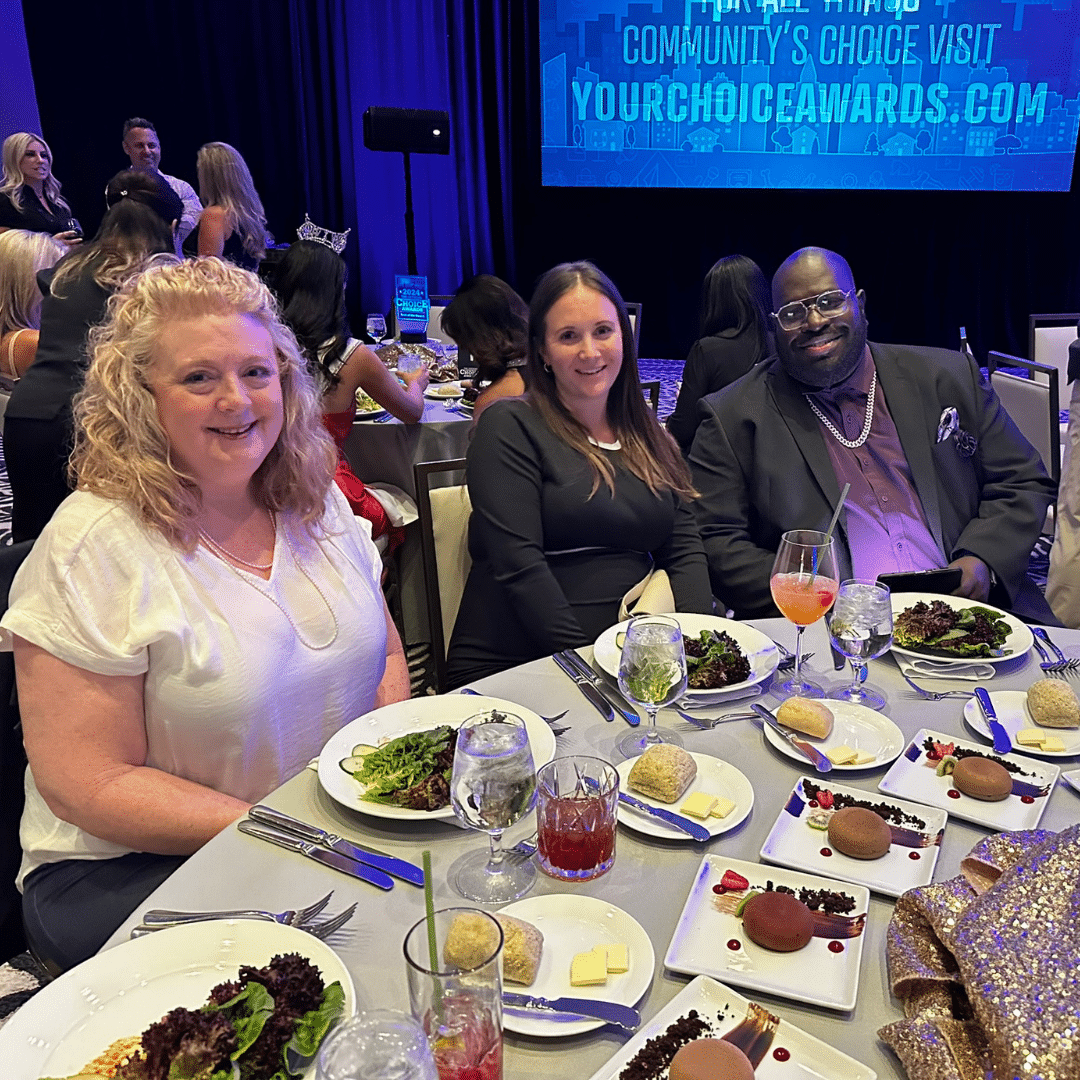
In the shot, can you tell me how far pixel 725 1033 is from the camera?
0.90 m

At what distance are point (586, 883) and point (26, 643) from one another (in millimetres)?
887

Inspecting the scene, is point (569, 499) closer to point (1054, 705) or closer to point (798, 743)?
point (798, 743)

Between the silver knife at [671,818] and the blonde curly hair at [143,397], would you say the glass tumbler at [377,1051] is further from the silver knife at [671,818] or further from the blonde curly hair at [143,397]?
the blonde curly hair at [143,397]

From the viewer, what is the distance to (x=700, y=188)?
8648mm

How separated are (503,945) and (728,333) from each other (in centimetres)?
350

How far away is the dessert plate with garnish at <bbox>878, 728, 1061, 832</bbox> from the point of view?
123 centimetres

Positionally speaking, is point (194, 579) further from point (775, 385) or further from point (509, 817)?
point (775, 385)

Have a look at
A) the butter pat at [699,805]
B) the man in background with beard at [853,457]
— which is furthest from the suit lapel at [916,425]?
the butter pat at [699,805]

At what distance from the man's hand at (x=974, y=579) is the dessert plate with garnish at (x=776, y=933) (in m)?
1.50

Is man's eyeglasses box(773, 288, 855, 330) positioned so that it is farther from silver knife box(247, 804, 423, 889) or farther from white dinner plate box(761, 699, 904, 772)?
Result: silver knife box(247, 804, 423, 889)

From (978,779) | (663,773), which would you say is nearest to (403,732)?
(663,773)

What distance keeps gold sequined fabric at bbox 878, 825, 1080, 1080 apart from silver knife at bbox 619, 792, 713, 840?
0.89 feet

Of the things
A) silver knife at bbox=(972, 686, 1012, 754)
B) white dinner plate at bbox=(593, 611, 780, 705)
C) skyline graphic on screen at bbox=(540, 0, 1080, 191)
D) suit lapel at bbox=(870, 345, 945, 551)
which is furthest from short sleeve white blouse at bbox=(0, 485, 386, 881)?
skyline graphic on screen at bbox=(540, 0, 1080, 191)

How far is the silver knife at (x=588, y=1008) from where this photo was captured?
909 millimetres
